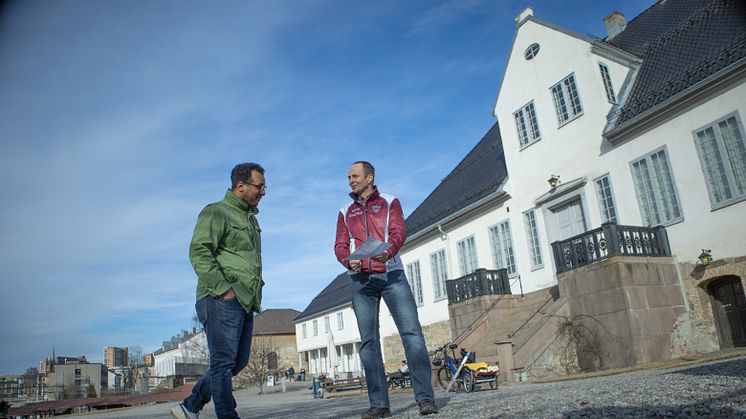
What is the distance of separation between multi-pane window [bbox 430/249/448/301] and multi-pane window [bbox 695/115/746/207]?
11.5 meters

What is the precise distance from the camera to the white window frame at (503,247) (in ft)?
60.6

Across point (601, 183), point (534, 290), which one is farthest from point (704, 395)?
point (534, 290)

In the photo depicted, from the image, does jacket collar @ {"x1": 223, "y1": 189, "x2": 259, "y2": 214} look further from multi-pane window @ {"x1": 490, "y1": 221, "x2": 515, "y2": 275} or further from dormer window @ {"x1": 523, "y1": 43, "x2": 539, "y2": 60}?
dormer window @ {"x1": 523, "y1": 43, "x2": 539, "y2": 60}

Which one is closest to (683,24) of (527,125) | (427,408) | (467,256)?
(527,125)

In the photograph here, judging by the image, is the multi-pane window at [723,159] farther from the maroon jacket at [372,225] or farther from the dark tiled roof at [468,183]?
the maroon jacket at [372,225]

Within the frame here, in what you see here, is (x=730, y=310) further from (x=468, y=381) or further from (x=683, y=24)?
(x=683, y=24)

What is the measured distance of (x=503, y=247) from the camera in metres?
19.0

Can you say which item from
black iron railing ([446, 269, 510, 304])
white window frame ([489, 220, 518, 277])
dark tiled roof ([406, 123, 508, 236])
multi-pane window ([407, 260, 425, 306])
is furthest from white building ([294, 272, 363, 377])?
black iron railing ([446, 269, 510, 304])

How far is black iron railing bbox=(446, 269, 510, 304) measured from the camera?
17.7 metres

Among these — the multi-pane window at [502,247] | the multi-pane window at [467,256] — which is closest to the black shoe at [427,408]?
the multi-pane window at [502,247]

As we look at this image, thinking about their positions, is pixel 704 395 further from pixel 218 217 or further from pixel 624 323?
pixel 624 323

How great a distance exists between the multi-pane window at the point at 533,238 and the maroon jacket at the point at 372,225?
13.2 metres

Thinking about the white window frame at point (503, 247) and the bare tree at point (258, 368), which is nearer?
the white window frame at point (503, 247)

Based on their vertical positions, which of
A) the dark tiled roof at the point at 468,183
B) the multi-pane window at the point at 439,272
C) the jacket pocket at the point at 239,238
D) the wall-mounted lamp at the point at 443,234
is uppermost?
the dark tiled roof at the point at 468,183
